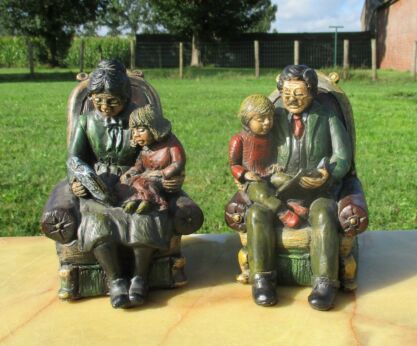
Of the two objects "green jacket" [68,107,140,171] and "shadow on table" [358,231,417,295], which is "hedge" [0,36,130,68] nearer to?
"shadow on table" [358,231,417,295]

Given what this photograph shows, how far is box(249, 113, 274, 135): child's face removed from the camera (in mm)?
2854

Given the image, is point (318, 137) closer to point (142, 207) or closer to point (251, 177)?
point (251, 177)

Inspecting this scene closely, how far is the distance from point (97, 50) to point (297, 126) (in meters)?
29.3

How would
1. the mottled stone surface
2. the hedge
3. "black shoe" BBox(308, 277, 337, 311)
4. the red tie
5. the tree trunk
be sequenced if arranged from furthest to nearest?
the hedge
the tree trunk
the red tie
"black shoe" BBox(308, 277, 337, 311)
the mottled stone surface

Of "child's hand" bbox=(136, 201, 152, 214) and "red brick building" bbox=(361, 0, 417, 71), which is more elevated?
"red brick building" bbox=(361, 0, 417, 71)

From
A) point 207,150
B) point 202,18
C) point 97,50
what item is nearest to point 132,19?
point 97,50

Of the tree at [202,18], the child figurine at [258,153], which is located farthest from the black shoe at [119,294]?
the tree at [202,18]

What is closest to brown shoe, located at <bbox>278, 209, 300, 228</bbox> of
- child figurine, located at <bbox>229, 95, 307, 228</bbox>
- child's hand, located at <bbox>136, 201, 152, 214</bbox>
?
child figurine, located at <bbox>229, 95, 307, 228</bbox>

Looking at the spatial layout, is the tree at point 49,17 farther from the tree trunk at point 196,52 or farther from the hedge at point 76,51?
the tree trunk at point 196,52

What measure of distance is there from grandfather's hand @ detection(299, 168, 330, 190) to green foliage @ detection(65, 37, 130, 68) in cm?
2593

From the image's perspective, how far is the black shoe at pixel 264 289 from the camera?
2816 mm

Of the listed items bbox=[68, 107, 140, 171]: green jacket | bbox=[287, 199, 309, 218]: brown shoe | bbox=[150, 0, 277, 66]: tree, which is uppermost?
bbox=[150, 0, 277, 66]: tree

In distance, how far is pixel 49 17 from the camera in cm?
2527

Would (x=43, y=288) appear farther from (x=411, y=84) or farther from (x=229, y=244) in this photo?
(x=411, y=84)
